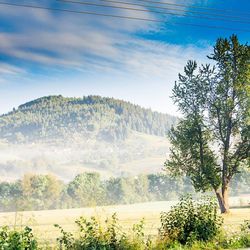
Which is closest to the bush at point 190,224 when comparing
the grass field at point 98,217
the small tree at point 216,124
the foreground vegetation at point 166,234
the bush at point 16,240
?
the foreground vegetation at point 166,234

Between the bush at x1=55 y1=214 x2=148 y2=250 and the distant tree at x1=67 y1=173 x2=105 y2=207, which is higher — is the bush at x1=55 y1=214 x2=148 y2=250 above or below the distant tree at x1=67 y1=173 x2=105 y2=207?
below

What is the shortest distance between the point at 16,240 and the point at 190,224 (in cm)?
701

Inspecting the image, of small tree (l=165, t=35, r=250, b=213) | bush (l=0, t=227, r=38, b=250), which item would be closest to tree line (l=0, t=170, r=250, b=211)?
small tree (l=165, t=35, r=250, b=213)

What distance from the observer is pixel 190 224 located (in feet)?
54.1

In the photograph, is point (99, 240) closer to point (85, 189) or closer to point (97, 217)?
point (97, 217)

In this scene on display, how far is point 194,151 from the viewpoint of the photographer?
44.1 metres

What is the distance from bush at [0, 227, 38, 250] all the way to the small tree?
1229 inches

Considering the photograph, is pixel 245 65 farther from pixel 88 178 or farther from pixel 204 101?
pixel 88 178

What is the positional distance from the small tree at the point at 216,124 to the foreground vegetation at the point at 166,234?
85.5 feet

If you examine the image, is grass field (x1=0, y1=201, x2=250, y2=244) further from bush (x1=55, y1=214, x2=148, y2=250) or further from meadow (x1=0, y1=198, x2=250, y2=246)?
bush (x1=55, y1=214, x2=148, y2=250)

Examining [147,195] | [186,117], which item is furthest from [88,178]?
[186,117]

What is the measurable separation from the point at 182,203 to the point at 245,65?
29586 millimetres

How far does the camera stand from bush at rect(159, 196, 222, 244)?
16172 millimetres

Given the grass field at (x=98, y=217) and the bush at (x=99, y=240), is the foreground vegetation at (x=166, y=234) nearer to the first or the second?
the bush at (x=99, y=240)
